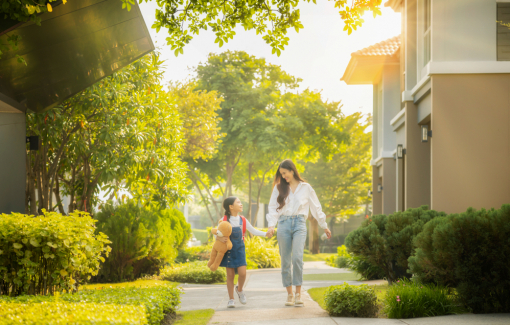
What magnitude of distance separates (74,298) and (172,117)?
19.5 feet

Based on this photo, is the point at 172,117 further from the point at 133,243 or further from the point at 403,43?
the point at 403,43

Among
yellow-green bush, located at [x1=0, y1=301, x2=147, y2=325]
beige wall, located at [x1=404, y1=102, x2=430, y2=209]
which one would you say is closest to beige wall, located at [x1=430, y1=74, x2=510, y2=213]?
beige wall, located at [x1=404, y1=102, x2=430, y2=209]

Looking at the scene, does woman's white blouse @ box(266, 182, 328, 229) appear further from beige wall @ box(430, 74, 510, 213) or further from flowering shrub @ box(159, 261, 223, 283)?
flowering shrub @ box(159, 261, 223, 283)

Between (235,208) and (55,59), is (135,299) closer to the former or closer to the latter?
(235,208)

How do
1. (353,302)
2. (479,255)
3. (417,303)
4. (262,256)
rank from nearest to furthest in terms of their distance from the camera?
(479,255), (417,303), (353,302), (262,256)

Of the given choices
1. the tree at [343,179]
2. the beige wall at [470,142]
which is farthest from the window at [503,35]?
the tree at [343,179]

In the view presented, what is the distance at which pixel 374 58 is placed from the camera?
16.6 metres

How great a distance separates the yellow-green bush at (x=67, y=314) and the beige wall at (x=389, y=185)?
14.0m

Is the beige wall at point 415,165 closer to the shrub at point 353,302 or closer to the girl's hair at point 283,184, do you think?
the girl's hair at point 283,184

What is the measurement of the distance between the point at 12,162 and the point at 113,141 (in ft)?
6.86

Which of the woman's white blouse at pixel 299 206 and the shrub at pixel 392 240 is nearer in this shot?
the woman's white blouse at pixel 299 206

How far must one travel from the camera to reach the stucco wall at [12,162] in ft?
22.6

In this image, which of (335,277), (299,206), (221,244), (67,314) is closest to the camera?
(67,314)

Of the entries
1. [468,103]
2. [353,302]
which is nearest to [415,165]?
[468,103]
